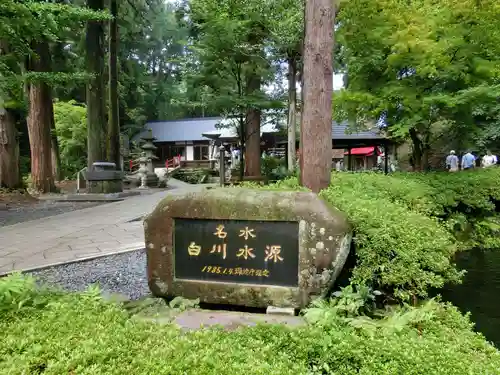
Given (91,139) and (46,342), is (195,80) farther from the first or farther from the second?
(46,342)

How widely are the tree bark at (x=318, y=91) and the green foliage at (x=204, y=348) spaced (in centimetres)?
337

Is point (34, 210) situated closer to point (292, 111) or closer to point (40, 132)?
point (40, 132)

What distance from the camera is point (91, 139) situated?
15.0 meters

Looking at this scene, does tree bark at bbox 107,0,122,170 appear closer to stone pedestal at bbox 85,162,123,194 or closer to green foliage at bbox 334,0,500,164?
stone pedestal at bbox 85,162,123,194

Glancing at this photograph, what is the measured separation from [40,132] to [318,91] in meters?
13.6

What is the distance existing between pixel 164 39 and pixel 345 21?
3573 cm

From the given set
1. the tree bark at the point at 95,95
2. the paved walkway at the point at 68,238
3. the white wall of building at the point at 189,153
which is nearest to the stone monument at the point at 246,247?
the paved walkway at the point at 68,238

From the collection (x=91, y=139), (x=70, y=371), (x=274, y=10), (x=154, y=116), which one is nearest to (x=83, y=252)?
(x=70, y=371)

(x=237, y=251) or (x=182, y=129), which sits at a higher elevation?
(x=182, y=129)

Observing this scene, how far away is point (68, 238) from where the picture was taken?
764 cm

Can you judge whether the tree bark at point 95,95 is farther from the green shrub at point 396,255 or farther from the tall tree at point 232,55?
the green shrub at point 396,255

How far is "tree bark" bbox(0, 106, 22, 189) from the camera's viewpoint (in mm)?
13784

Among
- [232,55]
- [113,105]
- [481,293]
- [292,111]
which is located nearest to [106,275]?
[481,293]

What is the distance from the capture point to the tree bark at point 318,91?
20.2 ft
